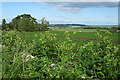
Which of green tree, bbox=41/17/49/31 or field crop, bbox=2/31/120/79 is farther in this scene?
green tree, bbox=41/17/49/31

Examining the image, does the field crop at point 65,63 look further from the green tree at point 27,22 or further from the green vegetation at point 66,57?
the green tree at point 27,22

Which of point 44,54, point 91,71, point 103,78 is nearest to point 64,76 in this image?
point 91,71

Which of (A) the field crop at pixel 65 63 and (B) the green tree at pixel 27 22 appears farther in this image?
(B) the green tree at pixel 27 22

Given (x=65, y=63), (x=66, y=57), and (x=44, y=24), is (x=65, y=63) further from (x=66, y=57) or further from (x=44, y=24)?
(x=44, y=24)

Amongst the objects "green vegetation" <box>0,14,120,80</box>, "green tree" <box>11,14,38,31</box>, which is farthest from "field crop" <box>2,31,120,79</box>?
"green tree" <box>11,14,38,31</box>

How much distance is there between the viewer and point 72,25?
5352mm

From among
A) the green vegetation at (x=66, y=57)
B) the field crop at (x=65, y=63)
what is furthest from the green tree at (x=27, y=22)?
the field crop at (x=65, y=63)

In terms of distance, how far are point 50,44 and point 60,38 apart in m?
0.90

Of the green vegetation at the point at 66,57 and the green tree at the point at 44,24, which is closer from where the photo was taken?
the green vegetation at the point at 66,57

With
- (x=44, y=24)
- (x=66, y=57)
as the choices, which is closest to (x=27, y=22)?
(x=44, y=24)

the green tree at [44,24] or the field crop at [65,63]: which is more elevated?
the green tree at [44,24]

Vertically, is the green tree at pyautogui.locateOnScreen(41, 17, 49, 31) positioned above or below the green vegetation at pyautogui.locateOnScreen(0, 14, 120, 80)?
above

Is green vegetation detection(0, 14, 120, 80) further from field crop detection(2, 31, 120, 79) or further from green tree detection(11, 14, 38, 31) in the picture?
green tree detection(11, 14, 38, 31)

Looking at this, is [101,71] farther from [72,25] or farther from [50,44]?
[72,25]
